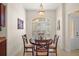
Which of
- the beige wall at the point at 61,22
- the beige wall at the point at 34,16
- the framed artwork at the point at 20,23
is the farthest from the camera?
the beige wall at the point at 61,22

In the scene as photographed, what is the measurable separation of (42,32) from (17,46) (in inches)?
41.5

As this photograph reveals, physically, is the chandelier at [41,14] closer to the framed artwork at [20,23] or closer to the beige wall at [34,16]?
the beige wall at [34,16]

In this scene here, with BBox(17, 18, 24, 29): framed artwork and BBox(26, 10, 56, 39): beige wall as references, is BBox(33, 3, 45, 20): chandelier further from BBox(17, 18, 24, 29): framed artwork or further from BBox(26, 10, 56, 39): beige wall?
BBox(17, 18, 24, 29): framed artwork

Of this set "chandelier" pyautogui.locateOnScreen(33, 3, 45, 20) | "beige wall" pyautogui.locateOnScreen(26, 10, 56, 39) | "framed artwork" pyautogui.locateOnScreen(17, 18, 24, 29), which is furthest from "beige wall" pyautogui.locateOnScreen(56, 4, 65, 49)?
"framed artwork" pyautogui.locateOnScreen(17, 18, 24, 29)

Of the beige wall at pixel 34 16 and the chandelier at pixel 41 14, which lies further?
the beige wall at pixel 34 16

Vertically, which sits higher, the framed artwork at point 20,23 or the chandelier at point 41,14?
the chandelier at point 41,14

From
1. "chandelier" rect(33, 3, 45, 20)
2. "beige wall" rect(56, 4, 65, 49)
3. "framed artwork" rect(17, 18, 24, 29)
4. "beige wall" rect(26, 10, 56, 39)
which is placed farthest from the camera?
"beige wall" rect(56, 4, 65, 49)

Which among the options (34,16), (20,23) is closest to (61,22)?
(34,16)

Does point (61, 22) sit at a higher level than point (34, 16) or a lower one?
lower

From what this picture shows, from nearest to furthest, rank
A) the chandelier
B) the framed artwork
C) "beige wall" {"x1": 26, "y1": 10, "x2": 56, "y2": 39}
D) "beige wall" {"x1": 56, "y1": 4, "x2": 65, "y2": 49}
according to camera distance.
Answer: the chandelier, the framed artwork, "beige wall" {"x1": 26, "y1": 10, "x2": 56, "y2": 39}, "beige wall" {"x1": 56, "y1": 4, "x2": 65, "y2": 49}

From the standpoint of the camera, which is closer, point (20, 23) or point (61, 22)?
point (20, 23)

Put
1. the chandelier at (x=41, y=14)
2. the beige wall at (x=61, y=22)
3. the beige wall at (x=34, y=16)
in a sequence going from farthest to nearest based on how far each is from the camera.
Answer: the beige wall at (x=61, y=22)
the beige wall at (x=34, y=16)
the chandelier at (x=41, y=14)

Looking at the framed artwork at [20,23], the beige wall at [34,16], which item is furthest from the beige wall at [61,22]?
the framed artwork at [20,23]

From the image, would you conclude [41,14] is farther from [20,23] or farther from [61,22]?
[61,22]
